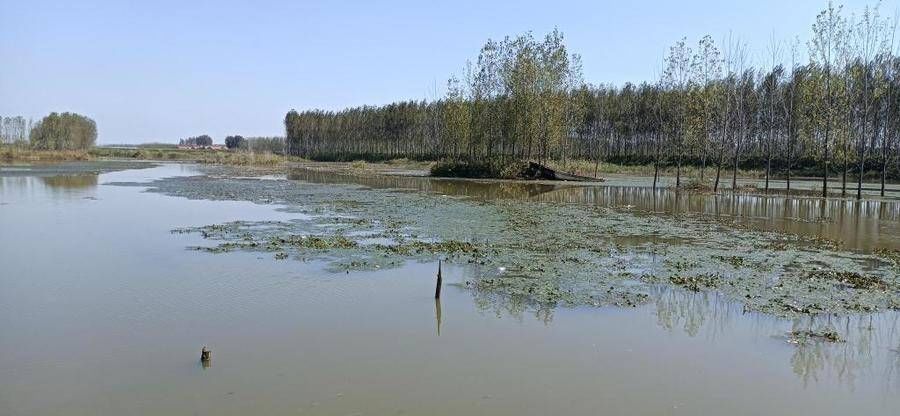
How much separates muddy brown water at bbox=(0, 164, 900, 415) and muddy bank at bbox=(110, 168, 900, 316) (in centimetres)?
71

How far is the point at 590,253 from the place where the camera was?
13.9 m

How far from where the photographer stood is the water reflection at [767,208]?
18.4 m

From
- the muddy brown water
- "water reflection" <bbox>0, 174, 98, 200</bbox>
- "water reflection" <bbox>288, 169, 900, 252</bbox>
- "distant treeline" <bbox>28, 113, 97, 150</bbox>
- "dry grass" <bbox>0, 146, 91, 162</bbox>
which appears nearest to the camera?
the muddy brown water

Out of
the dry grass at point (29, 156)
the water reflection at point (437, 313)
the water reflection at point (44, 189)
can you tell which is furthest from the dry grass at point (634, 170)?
the dry grass at point (29, 156)

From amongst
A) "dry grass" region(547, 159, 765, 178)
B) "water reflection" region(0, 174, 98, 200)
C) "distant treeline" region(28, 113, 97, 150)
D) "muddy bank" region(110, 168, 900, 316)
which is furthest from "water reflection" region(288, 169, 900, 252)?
"distant treeline" region(28, 113, 97, 150)

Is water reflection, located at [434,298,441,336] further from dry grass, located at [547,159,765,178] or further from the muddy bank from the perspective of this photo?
dry grass, located at [547,159,765,178]

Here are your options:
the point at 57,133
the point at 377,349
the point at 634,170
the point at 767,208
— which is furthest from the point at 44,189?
the point at 57,133

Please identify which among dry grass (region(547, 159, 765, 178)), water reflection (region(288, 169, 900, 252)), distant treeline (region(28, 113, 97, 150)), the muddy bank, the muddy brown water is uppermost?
distant treeline (region(28, 113, 97, 150))

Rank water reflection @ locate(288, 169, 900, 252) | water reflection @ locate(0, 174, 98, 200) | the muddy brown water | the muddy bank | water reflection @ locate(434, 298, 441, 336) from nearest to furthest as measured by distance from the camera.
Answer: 1. the muddy brown water
2. water reflection @ locate(434, 298, 441, 336)
3. the muddy bank
4. water reflection @ locate(288, 169, 900, 252)
5. water reflection @ locate(0, 174, 98, 200)

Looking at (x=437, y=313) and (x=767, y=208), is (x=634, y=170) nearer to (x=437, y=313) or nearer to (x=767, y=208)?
(x=767, y=208)

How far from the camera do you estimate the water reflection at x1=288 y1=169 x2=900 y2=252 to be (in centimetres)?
1843

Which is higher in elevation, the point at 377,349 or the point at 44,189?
the point at 44,189

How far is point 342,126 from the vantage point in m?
102

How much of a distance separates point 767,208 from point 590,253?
52.3 feet
